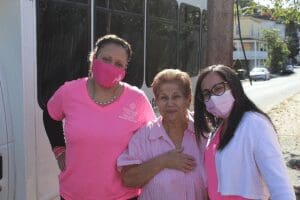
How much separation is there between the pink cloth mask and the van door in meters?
0.65

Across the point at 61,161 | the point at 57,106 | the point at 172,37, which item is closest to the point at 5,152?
the point at 61,161

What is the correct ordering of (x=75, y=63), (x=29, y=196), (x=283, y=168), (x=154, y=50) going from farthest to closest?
1. (x=154, y=50)
2. (x=75, y=63)
3. (x=29, y=196)
4. (x=283, y=168)

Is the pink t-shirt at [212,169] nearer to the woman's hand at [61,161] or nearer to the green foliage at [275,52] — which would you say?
the woman's hand at [61,161]

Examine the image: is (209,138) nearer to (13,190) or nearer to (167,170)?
(167,170)

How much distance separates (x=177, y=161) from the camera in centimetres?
282

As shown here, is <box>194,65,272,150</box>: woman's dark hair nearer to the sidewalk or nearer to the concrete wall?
the concrete wall

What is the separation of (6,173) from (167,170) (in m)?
1.01

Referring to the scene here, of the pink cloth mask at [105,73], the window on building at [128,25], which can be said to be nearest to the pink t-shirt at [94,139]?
the pink cloth mask at [105,73]

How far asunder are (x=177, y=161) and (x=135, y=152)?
24 cm

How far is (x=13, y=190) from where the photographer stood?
3.30 metres

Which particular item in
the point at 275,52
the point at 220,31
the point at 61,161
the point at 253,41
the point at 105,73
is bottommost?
the point at 61,161

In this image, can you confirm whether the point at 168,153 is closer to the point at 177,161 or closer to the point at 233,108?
the point at 177,161

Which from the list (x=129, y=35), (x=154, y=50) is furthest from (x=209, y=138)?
(x=154, y=50)

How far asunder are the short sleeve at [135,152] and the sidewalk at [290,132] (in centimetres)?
369
